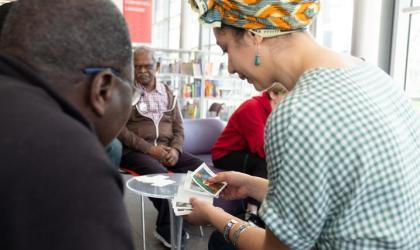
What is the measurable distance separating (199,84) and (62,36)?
5.50 meters

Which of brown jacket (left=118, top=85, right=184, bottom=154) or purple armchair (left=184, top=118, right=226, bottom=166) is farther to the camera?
purple armchair (left=184, top=118, right=226, bottom=166)

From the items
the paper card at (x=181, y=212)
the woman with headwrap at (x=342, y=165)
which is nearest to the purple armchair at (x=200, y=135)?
the paper card at (x=181, y=212)

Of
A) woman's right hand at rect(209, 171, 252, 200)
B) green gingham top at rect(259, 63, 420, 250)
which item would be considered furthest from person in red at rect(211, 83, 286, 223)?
green gingham top at rect(259, 63, 420, 250)

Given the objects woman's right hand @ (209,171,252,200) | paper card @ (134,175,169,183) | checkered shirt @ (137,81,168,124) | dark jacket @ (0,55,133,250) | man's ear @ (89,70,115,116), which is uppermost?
man's ear @ (89,70,115,116)

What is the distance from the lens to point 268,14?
1092mm

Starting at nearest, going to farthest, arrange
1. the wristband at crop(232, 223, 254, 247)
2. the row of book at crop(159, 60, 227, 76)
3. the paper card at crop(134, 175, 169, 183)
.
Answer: the wristband at crop(232, 223, 254, 247) → the paper card at crop(134, 175, 169, 183) → the row of book at crop(159, 60, 227, 76)

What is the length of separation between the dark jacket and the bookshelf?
5.34 metres

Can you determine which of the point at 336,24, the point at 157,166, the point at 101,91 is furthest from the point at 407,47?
the point at 101,91

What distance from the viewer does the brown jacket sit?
339 cm

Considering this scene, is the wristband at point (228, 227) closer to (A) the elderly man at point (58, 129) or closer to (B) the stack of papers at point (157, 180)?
(A) the elderly man at point (58, 129)

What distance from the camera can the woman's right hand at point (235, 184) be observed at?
178cm

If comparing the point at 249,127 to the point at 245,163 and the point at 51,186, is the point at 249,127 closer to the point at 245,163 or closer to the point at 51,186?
the point at 245,163

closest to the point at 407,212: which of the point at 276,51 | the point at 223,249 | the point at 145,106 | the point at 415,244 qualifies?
the point at 415,244

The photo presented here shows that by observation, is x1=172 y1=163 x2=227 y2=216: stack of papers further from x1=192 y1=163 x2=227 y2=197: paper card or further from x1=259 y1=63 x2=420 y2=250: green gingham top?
x1=259 y1=63 x2=420 y2=250: green gingham top
